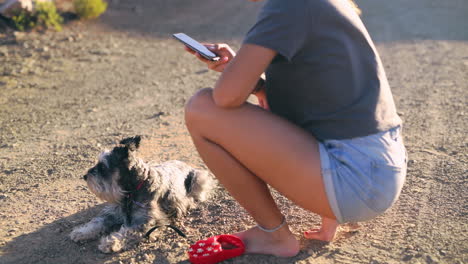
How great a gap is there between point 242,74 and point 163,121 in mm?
3722

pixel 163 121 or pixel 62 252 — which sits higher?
pixel 62 252

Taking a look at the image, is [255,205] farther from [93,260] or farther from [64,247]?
[64,247]

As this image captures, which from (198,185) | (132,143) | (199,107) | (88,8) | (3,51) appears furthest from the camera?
(88,8)

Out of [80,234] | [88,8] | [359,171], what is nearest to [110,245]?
[80,234]

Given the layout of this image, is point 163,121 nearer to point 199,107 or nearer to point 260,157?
point 199,107

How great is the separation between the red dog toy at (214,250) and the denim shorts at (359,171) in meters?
0.75

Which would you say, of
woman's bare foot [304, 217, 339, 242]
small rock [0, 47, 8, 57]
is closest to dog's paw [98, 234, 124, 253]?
woman's bare foot [304, 217, 339, 242]

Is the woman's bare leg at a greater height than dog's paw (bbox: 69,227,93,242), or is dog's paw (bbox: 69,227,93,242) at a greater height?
the woman's bare leg

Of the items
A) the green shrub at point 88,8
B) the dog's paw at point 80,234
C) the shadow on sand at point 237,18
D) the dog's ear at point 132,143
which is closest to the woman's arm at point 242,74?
the dog's ear at point 132,143

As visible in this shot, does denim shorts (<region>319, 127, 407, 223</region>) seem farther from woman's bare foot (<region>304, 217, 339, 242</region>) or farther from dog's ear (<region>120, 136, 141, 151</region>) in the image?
dog's ear (<region>120, 136, 141, 151</region>)

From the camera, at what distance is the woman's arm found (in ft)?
9.30

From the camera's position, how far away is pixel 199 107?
322 cm

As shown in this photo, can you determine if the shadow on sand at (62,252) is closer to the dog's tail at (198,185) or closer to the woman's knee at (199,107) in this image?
the dog's tail at (198,185)

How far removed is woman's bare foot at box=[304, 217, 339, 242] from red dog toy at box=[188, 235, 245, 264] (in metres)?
0.56
